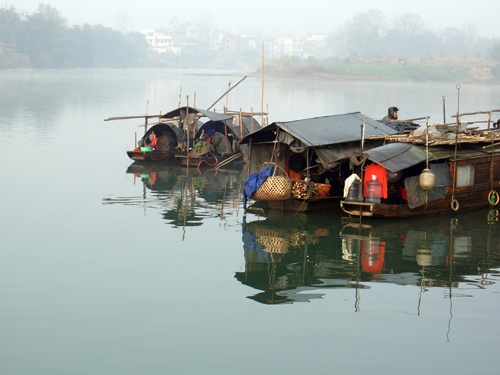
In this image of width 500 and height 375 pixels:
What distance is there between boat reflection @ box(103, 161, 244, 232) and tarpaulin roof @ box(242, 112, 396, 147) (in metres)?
1.88

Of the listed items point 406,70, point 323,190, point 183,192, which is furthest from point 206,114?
point 406,70

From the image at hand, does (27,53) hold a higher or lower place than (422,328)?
higher

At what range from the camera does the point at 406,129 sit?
16.5 metres

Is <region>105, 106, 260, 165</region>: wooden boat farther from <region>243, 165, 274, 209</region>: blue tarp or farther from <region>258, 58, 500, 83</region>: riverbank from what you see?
<region>258, 58, 500, 83</region>: riverbank

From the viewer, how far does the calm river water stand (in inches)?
264

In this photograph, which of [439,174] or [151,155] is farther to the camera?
[151,155]

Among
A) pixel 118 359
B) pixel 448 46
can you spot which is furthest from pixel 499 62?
pixel 118 359

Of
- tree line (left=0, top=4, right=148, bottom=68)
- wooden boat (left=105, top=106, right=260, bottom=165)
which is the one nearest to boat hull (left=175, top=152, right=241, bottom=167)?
wooden boat (left=105, top=106, right=260, bottom=165)

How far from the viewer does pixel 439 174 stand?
1275cm

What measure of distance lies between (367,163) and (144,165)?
9.47m

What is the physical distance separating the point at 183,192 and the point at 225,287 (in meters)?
7.48

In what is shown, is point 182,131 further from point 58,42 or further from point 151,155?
point 58,42

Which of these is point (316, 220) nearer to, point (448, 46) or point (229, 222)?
point (229, 222)

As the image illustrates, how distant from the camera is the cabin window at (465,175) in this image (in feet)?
43.1
